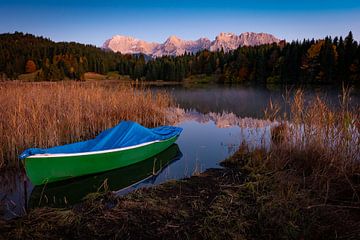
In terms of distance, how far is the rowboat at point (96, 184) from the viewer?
17.3 feet

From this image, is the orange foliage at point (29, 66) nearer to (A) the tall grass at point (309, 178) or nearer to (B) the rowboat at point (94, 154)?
(B) the rowboat at point (94, 154)

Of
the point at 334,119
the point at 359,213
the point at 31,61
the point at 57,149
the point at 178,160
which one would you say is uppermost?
the point at 31,61

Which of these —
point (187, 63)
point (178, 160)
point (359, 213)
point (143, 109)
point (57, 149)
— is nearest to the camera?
point (359, 213)

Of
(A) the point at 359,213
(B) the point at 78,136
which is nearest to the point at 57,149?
(B) the point at 78,136

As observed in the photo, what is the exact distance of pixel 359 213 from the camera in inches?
152

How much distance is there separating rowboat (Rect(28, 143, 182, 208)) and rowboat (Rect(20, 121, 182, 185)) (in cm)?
13

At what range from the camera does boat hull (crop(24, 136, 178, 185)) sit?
5.26m

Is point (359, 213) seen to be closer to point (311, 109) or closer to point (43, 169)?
point (311, 109)

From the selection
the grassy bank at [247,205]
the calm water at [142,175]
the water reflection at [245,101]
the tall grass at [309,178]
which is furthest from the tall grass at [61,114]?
the water reflection at [245,101]

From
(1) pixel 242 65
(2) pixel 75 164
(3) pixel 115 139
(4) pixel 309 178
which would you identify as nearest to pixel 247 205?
(4) pixel 309 178

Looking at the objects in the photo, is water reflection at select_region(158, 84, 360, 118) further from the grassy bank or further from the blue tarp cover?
the blue tarp cover

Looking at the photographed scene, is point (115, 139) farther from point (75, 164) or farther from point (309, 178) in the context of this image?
point (309, 178)

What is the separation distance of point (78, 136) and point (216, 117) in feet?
28.7

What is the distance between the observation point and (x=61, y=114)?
9.11m
